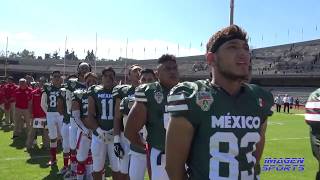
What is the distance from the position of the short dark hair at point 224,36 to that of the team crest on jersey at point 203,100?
32cm

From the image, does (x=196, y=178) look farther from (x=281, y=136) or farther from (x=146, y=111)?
(x=281, y=136)

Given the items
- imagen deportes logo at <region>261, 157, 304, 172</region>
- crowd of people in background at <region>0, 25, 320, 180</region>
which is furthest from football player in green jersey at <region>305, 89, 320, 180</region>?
imagen deportes logo at <region>261, 157, 304, 172</region>

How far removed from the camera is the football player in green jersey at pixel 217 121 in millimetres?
2836

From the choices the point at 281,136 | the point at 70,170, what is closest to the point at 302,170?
the point at 70,170

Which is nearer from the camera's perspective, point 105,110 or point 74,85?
point 105,110

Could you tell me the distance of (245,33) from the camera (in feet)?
9.86

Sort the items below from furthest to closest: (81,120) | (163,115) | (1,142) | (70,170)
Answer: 1. (1,142)
2. (70,170)
3. (81,120)
4. (163,115)

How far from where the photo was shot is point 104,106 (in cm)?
695

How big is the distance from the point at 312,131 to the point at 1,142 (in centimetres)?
1153

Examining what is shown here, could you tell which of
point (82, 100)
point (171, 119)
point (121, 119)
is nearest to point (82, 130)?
point (82, 100)

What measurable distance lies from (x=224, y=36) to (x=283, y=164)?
8420mm

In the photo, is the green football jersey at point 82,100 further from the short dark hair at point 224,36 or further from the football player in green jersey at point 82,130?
the short dark hair at point 224,36

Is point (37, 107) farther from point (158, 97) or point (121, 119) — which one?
point (158, 97)

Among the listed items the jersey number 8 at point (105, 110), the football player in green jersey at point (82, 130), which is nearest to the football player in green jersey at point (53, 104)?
the football player in green jersey at point (82, 130)
